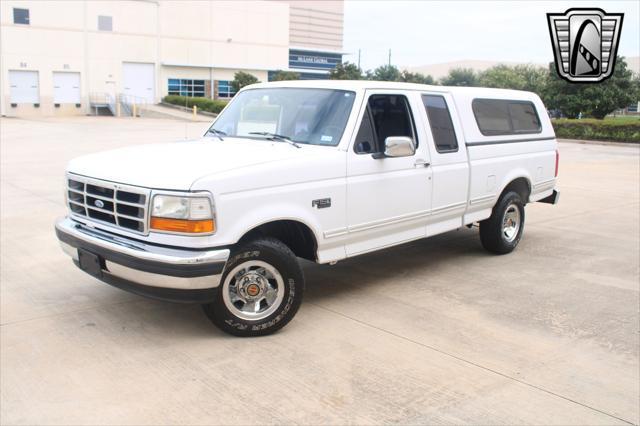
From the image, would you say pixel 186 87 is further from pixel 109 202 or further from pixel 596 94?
pixel 109 202

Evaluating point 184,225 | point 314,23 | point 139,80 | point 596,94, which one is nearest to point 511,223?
point 184,225

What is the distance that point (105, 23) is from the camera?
4788cm

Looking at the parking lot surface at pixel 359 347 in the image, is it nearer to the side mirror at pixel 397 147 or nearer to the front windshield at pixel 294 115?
the side mirror at pixel 397 147

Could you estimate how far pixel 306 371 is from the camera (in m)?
4.30

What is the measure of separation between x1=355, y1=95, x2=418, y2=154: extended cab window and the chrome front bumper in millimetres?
1846

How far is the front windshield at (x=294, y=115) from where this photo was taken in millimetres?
5594

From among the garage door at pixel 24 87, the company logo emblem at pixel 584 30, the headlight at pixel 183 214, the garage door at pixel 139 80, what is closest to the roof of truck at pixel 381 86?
the headlight at pixel 183 214

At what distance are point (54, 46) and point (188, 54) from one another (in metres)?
11.1

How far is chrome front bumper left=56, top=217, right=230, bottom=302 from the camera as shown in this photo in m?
4.36

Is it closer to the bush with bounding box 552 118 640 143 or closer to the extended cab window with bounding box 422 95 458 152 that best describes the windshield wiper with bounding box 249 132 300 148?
the extended cab window with bounding box 422 95 458 152

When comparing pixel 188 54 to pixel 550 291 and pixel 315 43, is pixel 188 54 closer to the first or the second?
pixel 550 291

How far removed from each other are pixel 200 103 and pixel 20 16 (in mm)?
14066

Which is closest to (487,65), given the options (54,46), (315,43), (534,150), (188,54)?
(315,43)

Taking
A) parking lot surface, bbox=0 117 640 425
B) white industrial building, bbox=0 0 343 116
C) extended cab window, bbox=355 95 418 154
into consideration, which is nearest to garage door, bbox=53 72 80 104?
white industrial building, bbox=0 0 343 116
